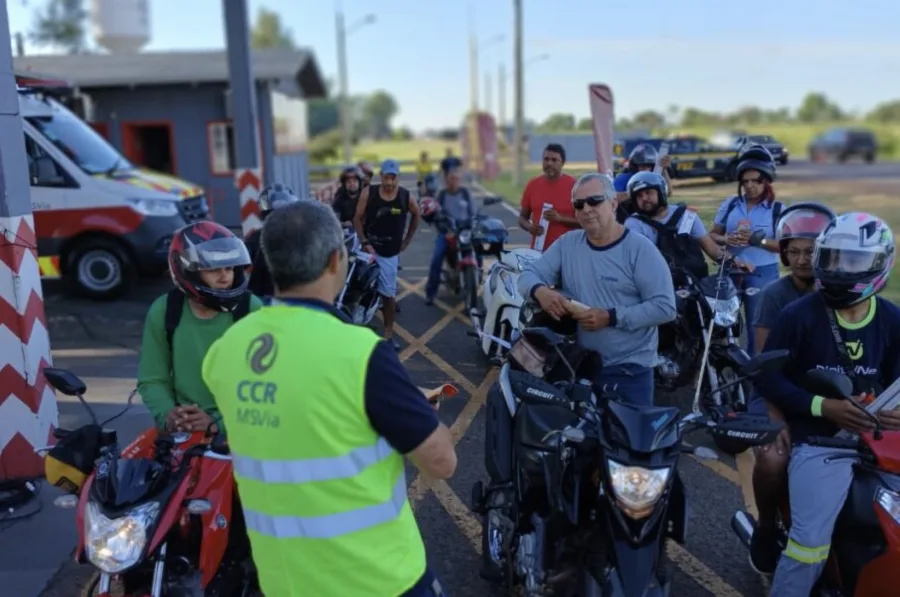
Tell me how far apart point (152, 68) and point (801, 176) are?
16911mm

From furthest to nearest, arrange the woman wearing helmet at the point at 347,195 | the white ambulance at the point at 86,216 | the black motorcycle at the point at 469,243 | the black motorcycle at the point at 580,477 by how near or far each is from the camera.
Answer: the white ambulance at the point at 86,216 < the woman wearing helmet at the point at 347,195 < the black motorcycle at the point at 469,243 < the black motorcycle at the point at 580,477

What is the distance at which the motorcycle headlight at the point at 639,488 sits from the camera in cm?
284

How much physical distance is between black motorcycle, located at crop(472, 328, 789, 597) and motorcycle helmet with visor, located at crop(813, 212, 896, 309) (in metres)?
0.58

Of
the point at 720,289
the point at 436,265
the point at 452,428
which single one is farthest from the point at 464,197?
the point at 720,289

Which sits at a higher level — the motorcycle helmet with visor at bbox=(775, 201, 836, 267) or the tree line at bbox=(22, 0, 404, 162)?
the tree line at bbox=(22, 0, 404, 162)

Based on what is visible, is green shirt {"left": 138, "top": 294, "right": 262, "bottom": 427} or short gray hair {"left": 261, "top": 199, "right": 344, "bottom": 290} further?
green shirt {"left": 138, "top": 294, "right": 262, "bottom": 427}

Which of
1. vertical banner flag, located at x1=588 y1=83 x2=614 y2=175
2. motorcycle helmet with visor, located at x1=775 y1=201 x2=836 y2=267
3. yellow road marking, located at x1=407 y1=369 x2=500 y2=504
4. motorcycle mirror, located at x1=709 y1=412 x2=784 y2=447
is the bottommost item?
yellow road marking, located at x1=407 y1=369 x2=500 y2=504

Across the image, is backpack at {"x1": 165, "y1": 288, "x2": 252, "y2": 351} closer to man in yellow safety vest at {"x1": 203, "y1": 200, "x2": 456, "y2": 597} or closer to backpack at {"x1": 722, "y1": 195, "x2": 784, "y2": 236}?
man in yellow safety vest at {"x1": 203, "y1": 200, "x2": 456, "y2": 597}

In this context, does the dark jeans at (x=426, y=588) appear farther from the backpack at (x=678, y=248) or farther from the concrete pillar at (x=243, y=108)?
the concrete pillar at (x=243, y=108)

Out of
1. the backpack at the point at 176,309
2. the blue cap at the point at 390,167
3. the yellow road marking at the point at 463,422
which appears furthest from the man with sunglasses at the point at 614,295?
the blue cap at the point at 390,167

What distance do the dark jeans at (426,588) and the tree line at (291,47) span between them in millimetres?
18902

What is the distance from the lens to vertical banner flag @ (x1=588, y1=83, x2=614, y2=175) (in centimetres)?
835

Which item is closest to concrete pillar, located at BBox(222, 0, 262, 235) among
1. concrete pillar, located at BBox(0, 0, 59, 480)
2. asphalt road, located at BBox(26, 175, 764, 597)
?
asphalt road, located at BBox(26, 175, 764, 597)

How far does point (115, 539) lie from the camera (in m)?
2.79
